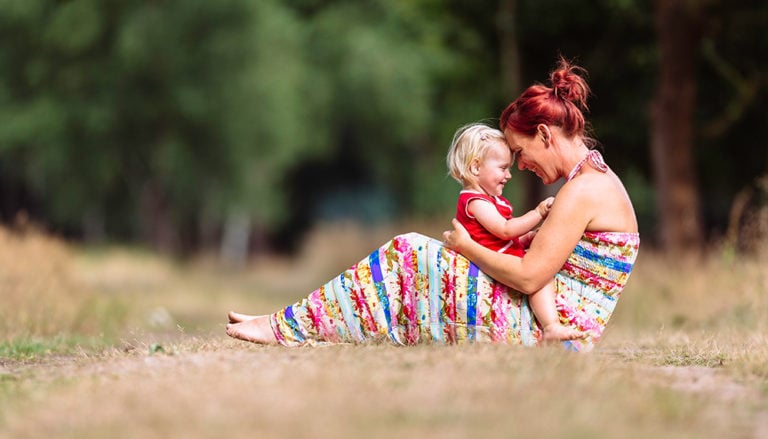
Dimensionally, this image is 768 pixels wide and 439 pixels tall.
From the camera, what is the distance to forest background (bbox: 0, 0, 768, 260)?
1655 cm

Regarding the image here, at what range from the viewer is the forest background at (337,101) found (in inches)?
651

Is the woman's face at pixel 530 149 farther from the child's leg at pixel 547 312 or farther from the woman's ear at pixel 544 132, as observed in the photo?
the child's leg at pixel 547 312

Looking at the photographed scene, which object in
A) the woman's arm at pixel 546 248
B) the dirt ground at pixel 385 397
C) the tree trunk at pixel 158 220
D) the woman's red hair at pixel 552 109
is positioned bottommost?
the tree trunk at pixel 158 220

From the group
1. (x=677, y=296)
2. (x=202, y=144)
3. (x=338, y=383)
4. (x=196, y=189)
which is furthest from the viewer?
(x=196, y=189)

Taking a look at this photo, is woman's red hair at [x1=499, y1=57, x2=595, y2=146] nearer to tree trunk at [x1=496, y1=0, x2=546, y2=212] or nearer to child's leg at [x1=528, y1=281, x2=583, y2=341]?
child's leg at [x1=528, y1=281, x2=583, y2=341]

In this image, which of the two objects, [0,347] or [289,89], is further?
[289,89]

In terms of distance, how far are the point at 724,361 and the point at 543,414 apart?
2.38 meters

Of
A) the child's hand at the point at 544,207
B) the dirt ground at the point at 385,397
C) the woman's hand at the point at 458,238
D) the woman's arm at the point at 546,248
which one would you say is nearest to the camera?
the dirt ground at the point at 385,397

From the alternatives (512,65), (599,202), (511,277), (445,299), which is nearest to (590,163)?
(599,202)

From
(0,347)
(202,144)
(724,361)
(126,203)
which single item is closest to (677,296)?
(724,361)

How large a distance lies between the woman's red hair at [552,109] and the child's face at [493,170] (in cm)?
15

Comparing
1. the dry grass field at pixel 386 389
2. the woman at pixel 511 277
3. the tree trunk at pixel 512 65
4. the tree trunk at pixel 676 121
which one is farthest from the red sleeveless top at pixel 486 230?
the tree trunk at pixel 512 65

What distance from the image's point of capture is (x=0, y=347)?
7.22 meters

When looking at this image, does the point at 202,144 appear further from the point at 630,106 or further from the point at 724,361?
the point at 724,361
